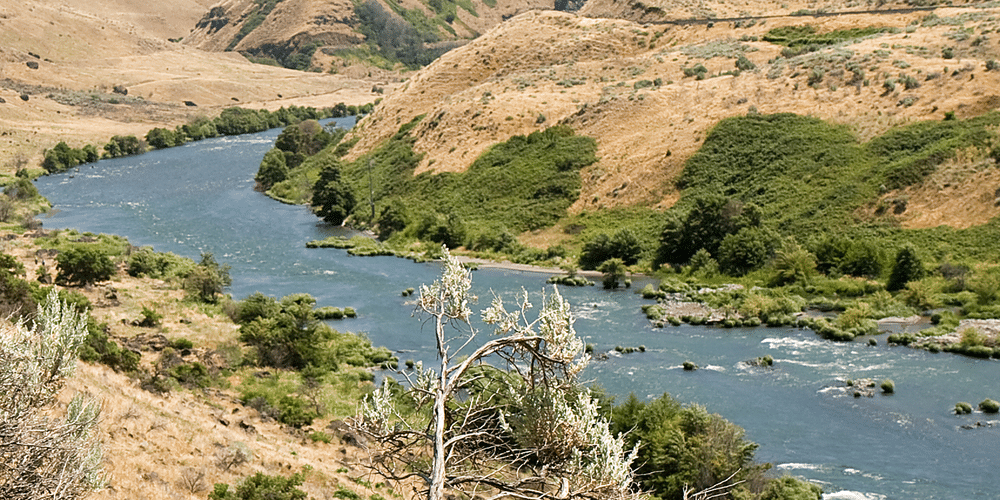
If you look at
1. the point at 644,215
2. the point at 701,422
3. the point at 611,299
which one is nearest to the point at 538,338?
the point at 701,422

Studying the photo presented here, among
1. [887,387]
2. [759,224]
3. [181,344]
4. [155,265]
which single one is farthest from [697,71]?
[181,344]

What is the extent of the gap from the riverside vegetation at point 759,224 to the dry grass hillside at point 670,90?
6.86 ft

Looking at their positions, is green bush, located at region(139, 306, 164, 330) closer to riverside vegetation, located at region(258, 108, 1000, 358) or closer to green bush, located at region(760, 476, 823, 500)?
riverside vegetation, located at region(258, 108, 1000, 358)

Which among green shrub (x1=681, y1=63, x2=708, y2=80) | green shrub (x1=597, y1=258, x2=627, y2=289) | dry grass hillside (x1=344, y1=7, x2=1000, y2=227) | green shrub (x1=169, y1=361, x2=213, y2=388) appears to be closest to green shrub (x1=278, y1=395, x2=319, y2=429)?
green shrub (x1=169, y1=361, x2=213, y2=388)

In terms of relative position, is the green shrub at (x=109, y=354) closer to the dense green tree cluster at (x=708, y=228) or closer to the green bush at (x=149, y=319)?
the green bush at (x=149, y=319)

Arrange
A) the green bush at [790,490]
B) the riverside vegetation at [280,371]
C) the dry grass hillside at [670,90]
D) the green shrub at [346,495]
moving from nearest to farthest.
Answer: the green bush at [790,490], the green shrub at [346,495], the riverside vegetation at [280,371], the dry grass hillside at [670,90]

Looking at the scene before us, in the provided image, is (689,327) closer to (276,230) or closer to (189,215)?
(276,230)

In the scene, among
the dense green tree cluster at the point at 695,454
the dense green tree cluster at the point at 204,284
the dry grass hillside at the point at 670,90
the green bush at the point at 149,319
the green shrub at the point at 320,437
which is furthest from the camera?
the dry grass hillside at the point at 670,90

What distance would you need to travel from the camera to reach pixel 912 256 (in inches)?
2099

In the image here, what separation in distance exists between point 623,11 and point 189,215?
62.8 meters

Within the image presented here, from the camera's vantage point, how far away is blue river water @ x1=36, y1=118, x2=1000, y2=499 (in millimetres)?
32469

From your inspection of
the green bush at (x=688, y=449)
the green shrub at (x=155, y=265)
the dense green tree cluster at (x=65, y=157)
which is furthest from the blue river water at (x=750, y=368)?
the dense green tree cluster at (x=65, y=157)

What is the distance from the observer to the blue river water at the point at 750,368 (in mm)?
32469

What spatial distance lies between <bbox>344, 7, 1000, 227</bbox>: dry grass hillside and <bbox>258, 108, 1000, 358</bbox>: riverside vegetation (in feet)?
6.86
